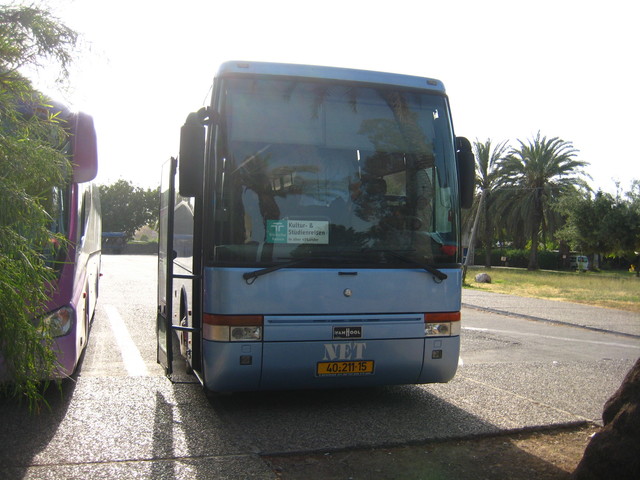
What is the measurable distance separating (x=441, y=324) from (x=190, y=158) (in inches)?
109

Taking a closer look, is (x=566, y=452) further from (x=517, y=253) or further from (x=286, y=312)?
(x=517, y=253)

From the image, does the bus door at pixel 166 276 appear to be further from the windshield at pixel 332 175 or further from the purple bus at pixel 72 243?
the purple bus at pixel 72 243

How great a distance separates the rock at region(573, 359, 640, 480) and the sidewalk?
1069 cm

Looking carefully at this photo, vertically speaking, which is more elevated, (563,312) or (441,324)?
(441,324)

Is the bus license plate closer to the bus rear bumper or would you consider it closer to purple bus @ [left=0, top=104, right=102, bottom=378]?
the bus rear bumper

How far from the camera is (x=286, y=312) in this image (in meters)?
5.89

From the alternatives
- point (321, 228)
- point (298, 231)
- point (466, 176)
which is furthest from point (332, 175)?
point (466, 176)

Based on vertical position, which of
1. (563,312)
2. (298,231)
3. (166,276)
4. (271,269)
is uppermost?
(298,231)

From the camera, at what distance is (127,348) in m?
9.73

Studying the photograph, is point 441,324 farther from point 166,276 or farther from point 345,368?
point 166,276

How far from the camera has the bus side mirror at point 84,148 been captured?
180 inches

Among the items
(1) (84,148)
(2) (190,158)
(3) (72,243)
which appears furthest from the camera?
Answer: (2) (190,158)

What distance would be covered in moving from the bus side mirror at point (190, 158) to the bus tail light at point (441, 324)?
245cm

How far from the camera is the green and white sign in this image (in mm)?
5867
